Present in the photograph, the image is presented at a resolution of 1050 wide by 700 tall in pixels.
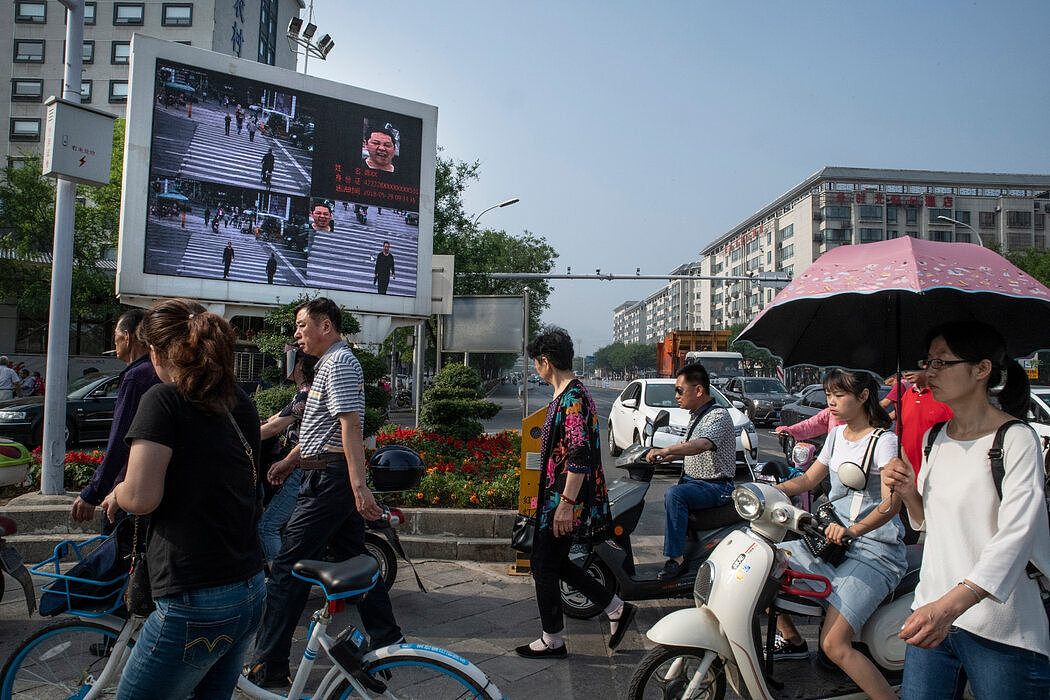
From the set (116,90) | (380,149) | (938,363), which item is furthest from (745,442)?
(116,90)

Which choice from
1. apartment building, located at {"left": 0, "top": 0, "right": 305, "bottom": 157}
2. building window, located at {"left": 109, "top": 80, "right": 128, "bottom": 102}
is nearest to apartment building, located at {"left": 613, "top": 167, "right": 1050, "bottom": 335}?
apartment building, located at {"left": 0, "top": 0, "right": 305, "bottom": 157}

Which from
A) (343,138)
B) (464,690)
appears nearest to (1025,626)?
(464,690)

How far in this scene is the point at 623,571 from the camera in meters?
4.72

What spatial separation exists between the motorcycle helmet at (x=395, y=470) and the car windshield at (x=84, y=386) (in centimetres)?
1209

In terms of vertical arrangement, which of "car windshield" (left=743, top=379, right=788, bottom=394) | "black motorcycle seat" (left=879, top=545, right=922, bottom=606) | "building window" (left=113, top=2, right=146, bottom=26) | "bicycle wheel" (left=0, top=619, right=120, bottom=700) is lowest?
"bicycle wheel" (left=0, top=619, right=120, bottom=700)

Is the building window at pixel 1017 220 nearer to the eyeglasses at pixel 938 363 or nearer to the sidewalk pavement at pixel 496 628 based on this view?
the sidewalk pavement at pixel 496 628

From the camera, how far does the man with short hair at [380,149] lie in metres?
13.2

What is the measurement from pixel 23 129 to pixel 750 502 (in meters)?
54.1

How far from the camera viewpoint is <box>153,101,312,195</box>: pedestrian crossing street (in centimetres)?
1154

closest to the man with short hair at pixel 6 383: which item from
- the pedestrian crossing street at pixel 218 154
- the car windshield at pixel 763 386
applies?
the pedestrian crossing street at pixel 218 154

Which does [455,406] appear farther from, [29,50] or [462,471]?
[29,50]

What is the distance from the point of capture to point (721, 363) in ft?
88.8

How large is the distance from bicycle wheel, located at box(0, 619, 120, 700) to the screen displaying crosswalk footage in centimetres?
980

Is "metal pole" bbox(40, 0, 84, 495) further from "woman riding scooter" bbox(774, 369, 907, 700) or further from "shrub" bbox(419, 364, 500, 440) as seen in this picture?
"woman riding scooter" bbox(774, 369, 907, 700)
